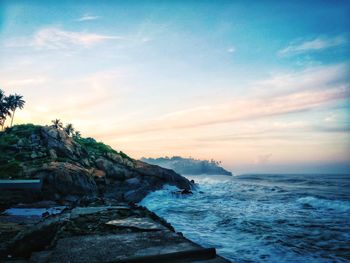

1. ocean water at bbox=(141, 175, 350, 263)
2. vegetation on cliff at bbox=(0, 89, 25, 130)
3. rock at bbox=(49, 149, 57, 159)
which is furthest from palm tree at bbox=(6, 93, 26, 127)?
ocean water at bbox=(141, 175, 350, 263)

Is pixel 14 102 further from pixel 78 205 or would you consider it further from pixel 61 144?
pixel 78 205

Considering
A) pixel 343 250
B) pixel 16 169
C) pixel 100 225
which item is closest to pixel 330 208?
pixel 343 250

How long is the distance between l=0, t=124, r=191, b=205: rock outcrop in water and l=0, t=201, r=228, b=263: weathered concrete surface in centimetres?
1950

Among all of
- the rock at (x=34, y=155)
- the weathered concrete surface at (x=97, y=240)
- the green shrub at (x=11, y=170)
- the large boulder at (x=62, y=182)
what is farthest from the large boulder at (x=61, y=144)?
the weathered concrete surface at (x=97, y=240)

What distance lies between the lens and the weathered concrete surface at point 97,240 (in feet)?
13.4

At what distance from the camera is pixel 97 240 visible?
16.6ft

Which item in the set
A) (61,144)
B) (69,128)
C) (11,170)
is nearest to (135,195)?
(11,170)

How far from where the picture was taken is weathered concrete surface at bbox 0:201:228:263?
409 cm

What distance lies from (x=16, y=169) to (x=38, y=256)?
28282 millimetres

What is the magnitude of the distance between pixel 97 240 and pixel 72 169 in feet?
80.7

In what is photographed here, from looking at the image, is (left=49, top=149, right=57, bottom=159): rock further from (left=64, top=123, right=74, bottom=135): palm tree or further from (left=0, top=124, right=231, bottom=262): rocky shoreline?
(left=64, top=123, right=74, bottom=135): palm tree

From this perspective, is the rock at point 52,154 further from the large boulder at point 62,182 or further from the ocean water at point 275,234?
the ocean water at point 275,234

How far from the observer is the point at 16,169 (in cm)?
2803

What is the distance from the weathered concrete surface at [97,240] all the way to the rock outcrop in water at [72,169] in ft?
64.0
